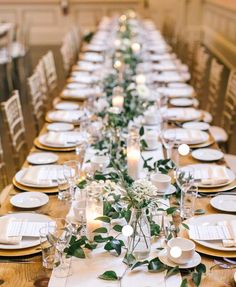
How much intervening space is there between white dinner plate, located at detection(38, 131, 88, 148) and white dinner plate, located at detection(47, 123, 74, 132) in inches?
3.7

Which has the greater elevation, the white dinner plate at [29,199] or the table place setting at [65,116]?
the white dinner plate at [29,199]

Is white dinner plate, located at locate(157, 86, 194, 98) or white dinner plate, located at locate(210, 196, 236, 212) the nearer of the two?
white dinner plate, located at locate(210, 196, 236, 212)

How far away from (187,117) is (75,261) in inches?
71.5

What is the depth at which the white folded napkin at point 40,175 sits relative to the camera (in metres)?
2.22

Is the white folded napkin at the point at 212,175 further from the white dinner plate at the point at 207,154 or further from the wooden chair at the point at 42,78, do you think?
the wooden chair at the point at 42,78

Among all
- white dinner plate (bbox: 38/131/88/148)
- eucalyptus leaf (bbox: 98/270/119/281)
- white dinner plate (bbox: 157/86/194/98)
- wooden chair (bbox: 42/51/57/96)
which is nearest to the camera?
eucalyptus leaf (bbox: 98/270/119/281)

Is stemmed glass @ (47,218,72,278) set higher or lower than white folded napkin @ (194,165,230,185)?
higher

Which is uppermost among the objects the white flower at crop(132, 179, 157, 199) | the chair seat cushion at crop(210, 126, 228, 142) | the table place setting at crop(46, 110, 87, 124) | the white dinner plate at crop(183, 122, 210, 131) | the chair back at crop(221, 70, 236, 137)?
the white flower at crop(132, 179, 157, 199)

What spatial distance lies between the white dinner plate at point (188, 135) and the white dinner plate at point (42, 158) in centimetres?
66

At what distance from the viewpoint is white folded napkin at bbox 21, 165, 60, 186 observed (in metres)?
2.22

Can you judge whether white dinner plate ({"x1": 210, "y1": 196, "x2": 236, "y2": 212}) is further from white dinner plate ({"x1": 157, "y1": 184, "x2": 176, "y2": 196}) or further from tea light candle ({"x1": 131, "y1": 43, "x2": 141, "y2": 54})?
tea light candle ({"x1": 131, "y1": 43, "x2": 141, "y2": 54})

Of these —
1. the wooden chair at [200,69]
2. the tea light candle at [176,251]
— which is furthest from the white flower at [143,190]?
the wooden chair at [200,69]

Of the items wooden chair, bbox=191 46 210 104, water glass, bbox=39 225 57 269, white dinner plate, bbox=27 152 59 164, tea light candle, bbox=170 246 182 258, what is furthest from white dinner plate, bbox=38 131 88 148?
wooden chair, bbox=191 46 210 104

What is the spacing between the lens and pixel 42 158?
2.53m
